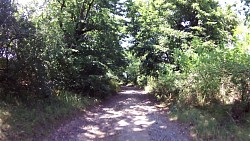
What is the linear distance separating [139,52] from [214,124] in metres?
12.1

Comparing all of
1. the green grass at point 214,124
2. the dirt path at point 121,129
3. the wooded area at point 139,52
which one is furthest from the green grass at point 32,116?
the green grass at point 214,124

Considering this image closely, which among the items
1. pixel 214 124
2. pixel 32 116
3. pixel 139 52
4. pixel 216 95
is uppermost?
pixel 139 52

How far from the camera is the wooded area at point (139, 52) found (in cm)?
940

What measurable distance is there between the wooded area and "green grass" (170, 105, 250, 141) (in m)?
0.03

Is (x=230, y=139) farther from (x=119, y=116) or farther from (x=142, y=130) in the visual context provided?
(x=119, y=116)

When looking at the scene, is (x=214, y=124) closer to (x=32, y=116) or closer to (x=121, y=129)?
(x=121, y=129)

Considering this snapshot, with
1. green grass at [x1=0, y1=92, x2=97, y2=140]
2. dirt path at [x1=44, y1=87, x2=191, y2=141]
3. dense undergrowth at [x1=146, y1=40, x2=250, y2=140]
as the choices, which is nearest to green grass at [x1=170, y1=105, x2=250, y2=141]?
dense undergrowth at [x1=146, y1=40, x2=250, y2=140]

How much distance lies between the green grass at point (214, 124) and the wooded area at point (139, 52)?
3cm

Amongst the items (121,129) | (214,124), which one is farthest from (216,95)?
(121,129)

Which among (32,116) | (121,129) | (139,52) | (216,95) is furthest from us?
(139,52)

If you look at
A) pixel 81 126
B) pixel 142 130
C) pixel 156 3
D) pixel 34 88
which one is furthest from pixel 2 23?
pixel 156 3

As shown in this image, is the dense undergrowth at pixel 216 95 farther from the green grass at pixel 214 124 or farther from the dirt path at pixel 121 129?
the dirt path at pixel 121 129

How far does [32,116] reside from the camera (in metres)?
8.95

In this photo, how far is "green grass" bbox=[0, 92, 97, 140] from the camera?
25.1 feet
